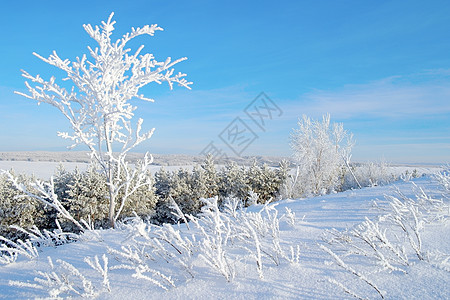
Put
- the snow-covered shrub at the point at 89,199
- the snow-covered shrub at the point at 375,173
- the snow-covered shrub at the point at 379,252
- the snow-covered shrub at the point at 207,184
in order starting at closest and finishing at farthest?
the snow-covered shrub at the point at 379,252 < the snow-covered shrub at the point at 89,199 < the snow-covered shrub at the point at 207,184 < the snow-covered shrub at the point at 375,173

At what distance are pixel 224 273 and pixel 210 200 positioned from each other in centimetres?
65

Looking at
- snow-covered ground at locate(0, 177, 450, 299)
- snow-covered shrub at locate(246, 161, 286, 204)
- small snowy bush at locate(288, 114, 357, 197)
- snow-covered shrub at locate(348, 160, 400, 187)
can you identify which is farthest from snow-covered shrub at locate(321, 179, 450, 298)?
snow-covered shrub at locate(246, 161, 286, 204)

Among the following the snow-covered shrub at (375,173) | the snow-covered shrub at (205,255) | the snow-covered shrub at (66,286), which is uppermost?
the snow-covered shrub at (205,255)

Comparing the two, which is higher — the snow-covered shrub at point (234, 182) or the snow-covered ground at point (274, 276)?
the snow-covered ground at point (274, 276)

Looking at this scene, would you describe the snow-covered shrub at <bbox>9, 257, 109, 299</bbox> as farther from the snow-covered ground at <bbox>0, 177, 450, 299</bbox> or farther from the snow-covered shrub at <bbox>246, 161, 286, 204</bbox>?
the snow-covered shrub at <bbox>246, 161, 286, 204</bbox>

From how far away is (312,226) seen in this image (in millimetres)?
3096

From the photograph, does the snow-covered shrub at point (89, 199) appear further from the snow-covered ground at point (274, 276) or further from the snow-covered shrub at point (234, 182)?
the snow-covered ground at point (274, 276)

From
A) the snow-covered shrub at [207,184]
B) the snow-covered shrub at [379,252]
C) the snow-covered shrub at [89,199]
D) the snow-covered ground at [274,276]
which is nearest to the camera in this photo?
the snow-covered ground at [274,276]

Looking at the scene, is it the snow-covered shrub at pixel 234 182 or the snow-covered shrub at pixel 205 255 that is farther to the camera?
the snow-covered shrub at pixel 234 182

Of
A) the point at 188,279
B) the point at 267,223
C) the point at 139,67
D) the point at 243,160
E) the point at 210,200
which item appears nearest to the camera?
the point at 188,279

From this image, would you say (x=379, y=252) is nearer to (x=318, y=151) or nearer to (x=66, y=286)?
(x=66, y=286)

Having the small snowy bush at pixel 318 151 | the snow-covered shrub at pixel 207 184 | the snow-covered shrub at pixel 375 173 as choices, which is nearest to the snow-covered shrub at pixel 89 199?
the snow-covered shrub at pixel 207 184

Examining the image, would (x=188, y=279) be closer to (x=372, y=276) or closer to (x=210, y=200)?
(x=210, y=200)

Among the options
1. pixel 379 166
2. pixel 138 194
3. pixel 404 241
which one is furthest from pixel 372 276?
pixel 379 166
